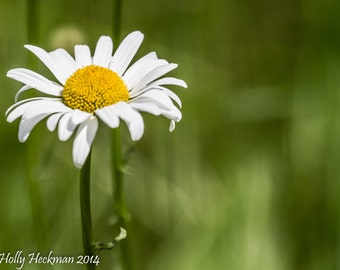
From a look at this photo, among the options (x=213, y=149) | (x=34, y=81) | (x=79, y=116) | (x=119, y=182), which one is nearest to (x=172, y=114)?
(x=79, y=116)

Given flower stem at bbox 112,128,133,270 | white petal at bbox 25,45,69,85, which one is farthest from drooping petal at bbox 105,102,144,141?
flower stem at bbox 112,128,133,270

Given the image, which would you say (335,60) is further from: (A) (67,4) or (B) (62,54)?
(B) (62,54)

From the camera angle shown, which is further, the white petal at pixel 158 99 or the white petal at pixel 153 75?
the white petal at pixel 153 75

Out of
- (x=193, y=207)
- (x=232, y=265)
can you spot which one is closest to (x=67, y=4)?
(x=193, y=207)

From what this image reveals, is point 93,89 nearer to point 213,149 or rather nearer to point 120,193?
point 120,193

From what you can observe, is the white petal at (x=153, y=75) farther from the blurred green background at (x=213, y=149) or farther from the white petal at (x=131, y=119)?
the blurred green background at (x=213, y=149)

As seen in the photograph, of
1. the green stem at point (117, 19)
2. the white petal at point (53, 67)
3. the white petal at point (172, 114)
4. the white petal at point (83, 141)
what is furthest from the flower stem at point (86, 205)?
the green stem at point (117, 19)

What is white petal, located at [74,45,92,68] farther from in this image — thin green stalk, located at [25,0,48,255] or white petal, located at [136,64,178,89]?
thin green stalk, located at [25,0,48,255]
